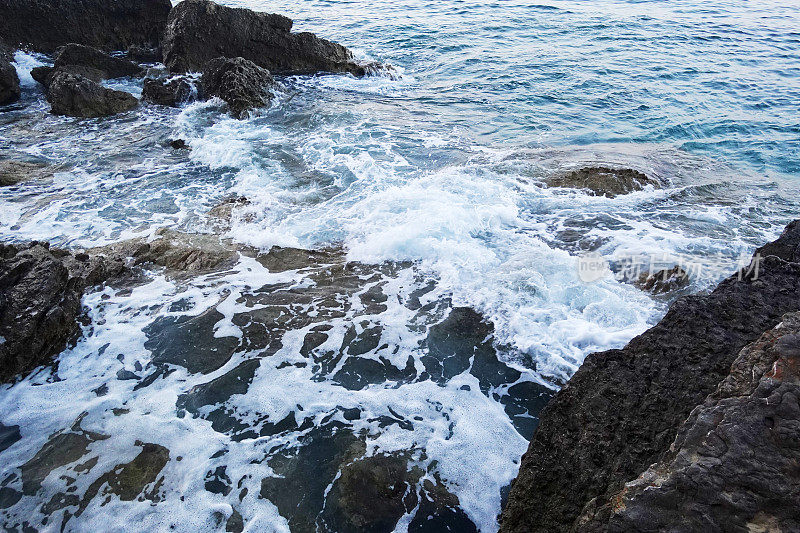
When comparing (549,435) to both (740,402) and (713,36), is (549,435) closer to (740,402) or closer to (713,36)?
(740,402)

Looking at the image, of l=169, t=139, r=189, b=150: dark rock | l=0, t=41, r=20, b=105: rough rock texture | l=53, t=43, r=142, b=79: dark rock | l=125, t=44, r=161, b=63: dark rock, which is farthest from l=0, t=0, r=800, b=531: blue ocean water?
l=125, t=44, r=161, b=63: dark rock

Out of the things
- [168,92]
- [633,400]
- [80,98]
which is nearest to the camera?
[633,400]

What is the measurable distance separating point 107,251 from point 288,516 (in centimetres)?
482

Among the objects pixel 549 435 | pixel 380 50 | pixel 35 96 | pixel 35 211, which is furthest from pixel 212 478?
pixel 380 50

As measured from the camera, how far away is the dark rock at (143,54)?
572 inches

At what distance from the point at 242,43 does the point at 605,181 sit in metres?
10.8

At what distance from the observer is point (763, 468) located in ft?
7.11

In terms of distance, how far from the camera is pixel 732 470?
2.20m

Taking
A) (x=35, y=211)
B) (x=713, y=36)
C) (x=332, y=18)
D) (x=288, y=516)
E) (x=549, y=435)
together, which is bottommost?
(x=288, y=516)

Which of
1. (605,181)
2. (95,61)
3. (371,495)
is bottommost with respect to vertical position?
(371,495)

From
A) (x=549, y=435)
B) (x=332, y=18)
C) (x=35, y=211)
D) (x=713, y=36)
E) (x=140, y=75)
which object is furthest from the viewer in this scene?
(x=332, y=18)

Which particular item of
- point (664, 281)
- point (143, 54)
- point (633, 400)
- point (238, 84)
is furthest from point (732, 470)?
point (143, 54)

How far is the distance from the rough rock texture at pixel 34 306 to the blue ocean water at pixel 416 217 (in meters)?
0.20

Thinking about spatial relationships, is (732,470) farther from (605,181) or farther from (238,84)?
(238,84)
